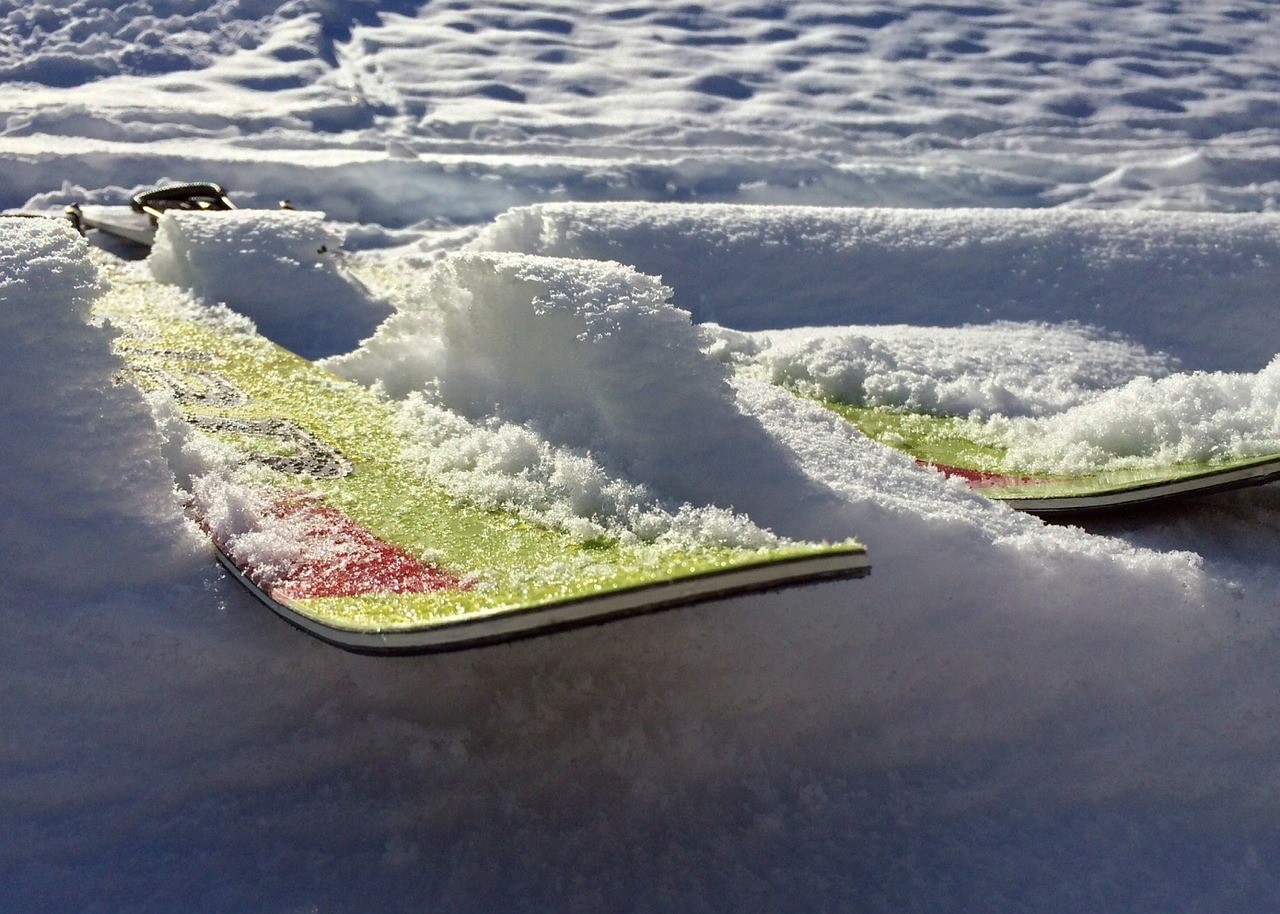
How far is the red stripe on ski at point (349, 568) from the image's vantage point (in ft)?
4.66

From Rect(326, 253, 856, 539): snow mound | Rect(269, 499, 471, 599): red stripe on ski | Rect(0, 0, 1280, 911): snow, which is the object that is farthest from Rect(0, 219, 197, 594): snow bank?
Rect(326, 253, 856, 539): snow mound

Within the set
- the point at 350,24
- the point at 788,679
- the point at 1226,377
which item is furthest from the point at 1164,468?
the point at 350,24

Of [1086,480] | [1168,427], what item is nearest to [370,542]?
[1086,480]

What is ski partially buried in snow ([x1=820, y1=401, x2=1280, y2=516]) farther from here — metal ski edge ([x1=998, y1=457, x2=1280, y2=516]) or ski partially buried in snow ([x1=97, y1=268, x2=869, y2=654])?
ski partially buried in snow ([x1=97, y1=268, x2=869, y2=654])

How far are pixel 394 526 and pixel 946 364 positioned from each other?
1426mm

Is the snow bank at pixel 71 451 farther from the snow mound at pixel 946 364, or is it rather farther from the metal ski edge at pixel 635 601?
the snow mound at pixel 946 364

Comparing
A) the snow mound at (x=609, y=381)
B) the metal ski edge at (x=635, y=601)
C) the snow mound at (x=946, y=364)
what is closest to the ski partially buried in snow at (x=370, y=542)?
the metal ski edge at (x=635, y=601)

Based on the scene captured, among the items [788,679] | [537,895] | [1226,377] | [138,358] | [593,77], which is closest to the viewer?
[537,895]

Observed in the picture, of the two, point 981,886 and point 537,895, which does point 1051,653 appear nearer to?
point 981,886

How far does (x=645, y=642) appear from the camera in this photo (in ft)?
5.01

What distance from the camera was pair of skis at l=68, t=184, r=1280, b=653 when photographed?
3.87ft

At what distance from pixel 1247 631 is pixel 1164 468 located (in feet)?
1.31

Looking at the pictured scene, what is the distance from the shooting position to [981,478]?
2.07m

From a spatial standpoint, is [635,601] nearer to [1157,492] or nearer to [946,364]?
[1157,492]
